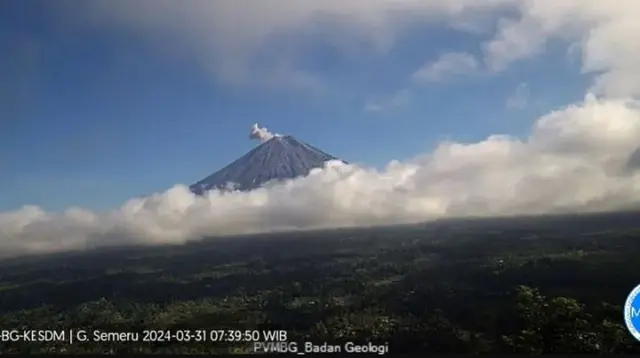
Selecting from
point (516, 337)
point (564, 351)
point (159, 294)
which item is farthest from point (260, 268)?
point (564, 351)

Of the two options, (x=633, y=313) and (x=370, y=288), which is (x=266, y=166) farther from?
(x=633, y=313)

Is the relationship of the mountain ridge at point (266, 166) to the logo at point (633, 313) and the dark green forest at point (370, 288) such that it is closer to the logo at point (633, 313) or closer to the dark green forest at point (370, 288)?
the dark green forest at point (370, 288)

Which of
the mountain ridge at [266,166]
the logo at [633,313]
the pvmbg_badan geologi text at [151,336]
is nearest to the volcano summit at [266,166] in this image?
the mountain ridge at [266,166]

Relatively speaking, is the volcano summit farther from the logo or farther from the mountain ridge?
the logo

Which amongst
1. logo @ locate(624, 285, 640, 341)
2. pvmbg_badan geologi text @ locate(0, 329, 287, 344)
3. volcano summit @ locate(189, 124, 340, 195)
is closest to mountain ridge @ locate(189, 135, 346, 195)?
volcano summit @ locate(189, 124, 340, 195)

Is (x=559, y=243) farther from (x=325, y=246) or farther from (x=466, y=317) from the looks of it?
(x=325, y=246)

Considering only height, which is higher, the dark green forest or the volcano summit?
the volcano summit
